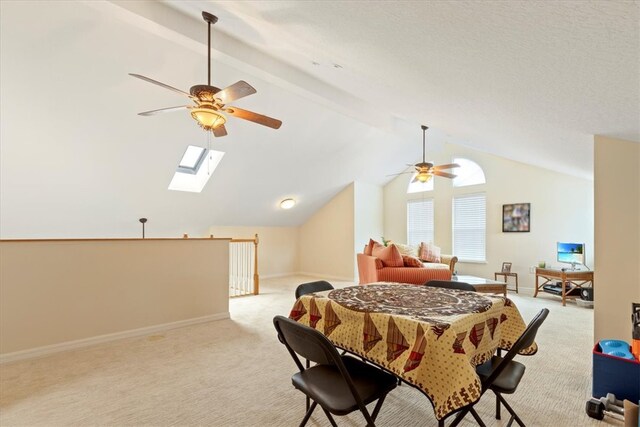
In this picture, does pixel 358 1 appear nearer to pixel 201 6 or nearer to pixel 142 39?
pixel 201 6

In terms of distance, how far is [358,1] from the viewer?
1.58 meters

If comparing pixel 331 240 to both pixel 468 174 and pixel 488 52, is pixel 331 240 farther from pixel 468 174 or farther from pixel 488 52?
pixel 488 52

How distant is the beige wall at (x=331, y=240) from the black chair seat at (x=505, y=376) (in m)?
5.87

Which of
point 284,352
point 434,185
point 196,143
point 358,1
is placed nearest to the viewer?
point 358,1

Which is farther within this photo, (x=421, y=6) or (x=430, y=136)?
(x=430, y=136)

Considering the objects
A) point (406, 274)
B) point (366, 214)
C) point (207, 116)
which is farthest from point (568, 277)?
point (207, 116)

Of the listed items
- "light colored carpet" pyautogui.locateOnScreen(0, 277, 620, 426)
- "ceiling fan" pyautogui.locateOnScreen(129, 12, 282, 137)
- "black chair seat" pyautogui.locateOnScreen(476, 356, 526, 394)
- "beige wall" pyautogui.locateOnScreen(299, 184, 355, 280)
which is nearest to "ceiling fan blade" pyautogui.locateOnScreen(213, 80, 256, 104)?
"ceiling fan" pyautogui.locateOnScreen(129, 12, 282, 137)

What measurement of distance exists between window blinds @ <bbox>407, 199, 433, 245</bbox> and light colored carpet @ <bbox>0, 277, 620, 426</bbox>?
13.7 ft

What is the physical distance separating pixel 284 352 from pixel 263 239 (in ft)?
16.8

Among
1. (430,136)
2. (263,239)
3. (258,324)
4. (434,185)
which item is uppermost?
(430,136)

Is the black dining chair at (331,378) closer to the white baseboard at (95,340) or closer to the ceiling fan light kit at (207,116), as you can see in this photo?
A: the ceiling fan light kit at (207,116)

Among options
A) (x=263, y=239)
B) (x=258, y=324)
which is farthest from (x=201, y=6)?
(x=263, y=239)

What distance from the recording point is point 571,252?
5426 millimetres

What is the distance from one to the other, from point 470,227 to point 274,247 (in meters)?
4.77
